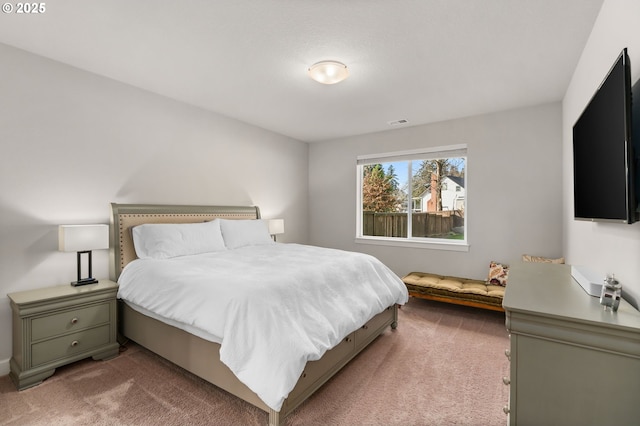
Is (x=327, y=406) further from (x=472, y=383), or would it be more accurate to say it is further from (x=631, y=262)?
(x=631, y=262)

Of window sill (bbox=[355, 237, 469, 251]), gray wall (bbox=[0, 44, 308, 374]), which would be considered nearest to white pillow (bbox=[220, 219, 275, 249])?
gray wall (bbox=[0, 44, 308, 374])

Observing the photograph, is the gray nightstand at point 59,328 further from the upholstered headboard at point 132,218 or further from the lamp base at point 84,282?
the upholstered headboard at point 132,218

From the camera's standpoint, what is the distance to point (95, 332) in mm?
2461

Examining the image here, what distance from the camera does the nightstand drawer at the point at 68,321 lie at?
2180 mm

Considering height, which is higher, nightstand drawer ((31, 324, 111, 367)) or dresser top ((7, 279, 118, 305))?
dresser top ((7, 279, 118, 305))

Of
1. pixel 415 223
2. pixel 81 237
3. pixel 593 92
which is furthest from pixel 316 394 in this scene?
pixel 415 223

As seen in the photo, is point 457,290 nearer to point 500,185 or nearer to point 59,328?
point 500,185

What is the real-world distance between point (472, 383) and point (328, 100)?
3.06 m

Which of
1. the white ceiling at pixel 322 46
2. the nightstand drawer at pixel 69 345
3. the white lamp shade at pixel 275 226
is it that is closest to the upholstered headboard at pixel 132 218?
the nightstand drawer at pixel 69 345

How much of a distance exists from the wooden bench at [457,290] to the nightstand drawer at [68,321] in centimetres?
324

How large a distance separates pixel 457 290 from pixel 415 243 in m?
1.12

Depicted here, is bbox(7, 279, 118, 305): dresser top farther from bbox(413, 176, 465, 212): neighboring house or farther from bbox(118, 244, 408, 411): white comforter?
bbox(413, 176, 465, 212): neighboring house

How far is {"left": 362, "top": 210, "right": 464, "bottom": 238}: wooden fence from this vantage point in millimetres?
→ 4336

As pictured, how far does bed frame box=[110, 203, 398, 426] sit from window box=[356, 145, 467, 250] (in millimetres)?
1779
